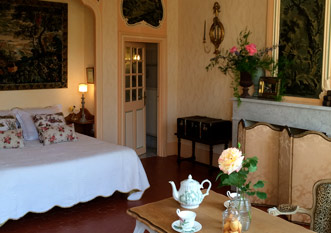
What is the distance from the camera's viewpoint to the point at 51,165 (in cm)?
456

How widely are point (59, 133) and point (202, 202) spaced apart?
3067 millimetres

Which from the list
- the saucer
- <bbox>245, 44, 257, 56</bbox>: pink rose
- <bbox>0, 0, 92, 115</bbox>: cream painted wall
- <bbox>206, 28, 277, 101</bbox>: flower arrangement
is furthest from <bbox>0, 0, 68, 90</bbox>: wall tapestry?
the saucer

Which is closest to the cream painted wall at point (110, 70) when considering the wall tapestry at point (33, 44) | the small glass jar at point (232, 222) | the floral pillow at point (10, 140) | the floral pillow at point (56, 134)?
the wall tapestry at point (33, 44)

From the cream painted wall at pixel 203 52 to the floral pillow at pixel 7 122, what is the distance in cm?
307

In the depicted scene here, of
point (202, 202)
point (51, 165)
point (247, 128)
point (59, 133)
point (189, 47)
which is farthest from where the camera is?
point (189, 47)

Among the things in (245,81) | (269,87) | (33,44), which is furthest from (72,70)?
(269,87)

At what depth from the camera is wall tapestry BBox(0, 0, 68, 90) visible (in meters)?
6.46

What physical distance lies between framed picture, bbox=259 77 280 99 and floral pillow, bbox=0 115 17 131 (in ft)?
11.4

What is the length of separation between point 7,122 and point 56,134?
68 centimetres

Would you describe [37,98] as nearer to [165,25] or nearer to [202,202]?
[165,25]

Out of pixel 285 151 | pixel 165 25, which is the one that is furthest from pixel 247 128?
pixel 165 25

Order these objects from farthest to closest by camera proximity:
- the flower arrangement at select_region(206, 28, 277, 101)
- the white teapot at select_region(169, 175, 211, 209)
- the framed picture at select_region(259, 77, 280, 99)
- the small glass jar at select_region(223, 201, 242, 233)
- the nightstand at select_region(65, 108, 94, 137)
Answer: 1. the nightstand at select_region(65, 108, 94, 137)
2. the flower arrangement at select_region(206, 28, 277, 101)
3. the framed picture at select_region(259, 77, 280, 99)
4. the white teapot at select_region(169, 175, 211, 209)
5. the small glass jar at select_region(223, 201, 242, 233)

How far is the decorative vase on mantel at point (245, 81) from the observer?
224 inches

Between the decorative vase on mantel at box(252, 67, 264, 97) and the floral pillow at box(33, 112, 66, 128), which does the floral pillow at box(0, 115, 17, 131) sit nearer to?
the floral pillow at box(33, 112, 66, 128)
